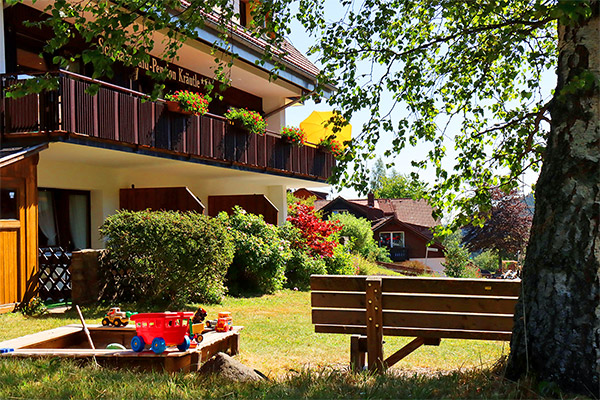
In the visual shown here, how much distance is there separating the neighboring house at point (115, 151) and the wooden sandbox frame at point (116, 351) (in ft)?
14.8

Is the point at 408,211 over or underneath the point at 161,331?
over

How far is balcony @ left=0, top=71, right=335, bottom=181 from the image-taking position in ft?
38.3

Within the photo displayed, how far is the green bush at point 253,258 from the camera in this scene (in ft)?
50.6

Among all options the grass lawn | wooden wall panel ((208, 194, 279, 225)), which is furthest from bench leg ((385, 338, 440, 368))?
wooden wall panel ((208, 194, 279, 225))

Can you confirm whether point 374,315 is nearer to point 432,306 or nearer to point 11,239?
point 432,306

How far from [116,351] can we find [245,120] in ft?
42.8

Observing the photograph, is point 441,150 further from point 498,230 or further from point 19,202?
point 498,230

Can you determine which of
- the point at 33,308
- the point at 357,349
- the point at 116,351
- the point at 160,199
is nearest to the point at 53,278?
the point at 33,308

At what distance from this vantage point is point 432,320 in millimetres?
6250

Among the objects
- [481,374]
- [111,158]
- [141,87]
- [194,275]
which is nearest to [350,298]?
[481,374]

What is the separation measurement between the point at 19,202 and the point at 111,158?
13.2 feet

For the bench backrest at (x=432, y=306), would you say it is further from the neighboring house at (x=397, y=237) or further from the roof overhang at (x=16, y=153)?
the neighboring house at (x=397, y=237)

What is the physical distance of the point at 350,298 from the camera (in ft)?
21.1

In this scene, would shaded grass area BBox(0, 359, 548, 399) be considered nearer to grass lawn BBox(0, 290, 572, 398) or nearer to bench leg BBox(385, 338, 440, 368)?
grass lawn BBox(0, 290, 572, 398)
